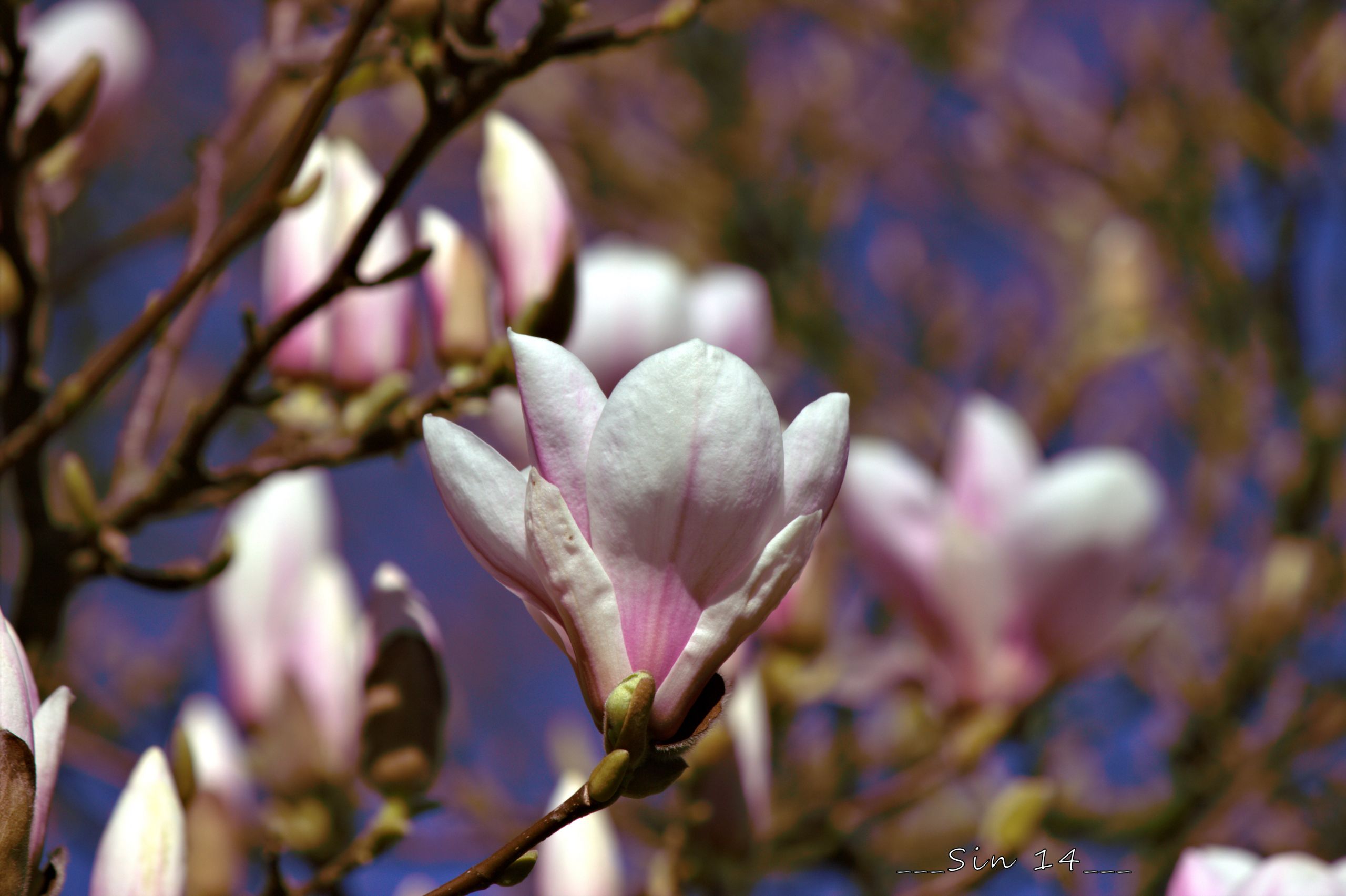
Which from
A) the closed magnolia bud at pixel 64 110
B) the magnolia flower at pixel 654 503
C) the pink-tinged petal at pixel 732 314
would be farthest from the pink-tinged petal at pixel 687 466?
the pink-tinged petal at pixel 732 314

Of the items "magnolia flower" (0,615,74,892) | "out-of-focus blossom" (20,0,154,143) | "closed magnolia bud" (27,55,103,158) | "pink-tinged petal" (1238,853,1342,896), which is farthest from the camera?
"out-of-focus blossom" (20,0,154,143)

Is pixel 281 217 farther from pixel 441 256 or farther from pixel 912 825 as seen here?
pixel 912 825

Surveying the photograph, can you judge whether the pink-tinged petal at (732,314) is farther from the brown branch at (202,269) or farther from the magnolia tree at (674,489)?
the brown branch at (202,269)

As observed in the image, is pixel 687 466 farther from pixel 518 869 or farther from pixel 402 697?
pixel 402 697

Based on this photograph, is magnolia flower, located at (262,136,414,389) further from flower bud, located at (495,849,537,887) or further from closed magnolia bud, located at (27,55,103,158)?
flower bud, located at (495,849,537,887)

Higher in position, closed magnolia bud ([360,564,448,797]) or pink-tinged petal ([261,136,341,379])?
pink-tinged petal ([261,136,341,379])

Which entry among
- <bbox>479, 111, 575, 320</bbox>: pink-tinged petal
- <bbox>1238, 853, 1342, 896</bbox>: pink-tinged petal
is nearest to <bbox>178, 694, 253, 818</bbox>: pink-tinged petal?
<bbox>479, 111, 575, 320</bbox>: pink-tinged petal

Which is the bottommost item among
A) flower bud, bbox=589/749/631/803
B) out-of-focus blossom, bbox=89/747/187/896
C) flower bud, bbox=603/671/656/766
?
out-of-focus blossom, bbox=89/747/187/896
